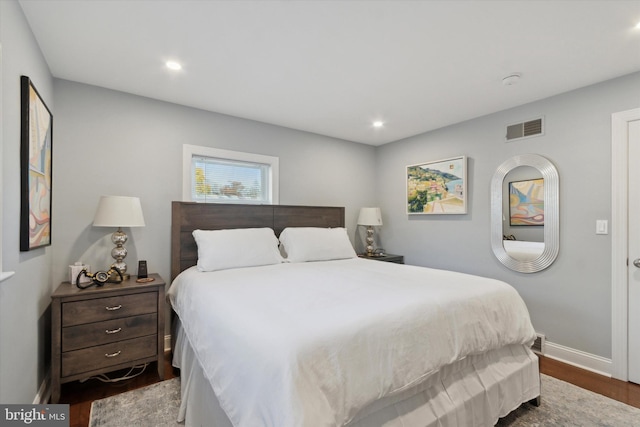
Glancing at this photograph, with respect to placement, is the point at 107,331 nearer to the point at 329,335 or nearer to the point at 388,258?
the point at 329,335

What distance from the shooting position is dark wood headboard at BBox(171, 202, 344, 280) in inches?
115

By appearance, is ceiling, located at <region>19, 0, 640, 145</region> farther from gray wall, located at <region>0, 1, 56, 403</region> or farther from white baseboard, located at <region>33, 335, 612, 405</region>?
white baseboard, located at <region>33, 335, 612, 405</region>

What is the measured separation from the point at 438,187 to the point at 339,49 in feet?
7.65

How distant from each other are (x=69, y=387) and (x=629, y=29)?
14.8ft

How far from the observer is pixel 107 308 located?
7.16ft

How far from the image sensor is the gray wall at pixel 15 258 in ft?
4.58

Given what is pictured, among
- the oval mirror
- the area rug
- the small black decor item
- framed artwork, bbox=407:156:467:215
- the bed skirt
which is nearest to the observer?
the bed skirt

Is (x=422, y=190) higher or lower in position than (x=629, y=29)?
lower

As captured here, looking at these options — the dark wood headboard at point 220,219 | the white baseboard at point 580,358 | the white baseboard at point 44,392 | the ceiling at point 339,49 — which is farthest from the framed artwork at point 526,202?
the white baseboard at point 44,392

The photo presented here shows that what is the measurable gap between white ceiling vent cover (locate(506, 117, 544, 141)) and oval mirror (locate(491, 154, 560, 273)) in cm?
21

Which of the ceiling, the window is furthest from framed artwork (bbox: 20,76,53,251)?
the window

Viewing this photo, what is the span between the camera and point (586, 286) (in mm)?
2584

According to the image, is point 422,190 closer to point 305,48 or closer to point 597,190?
point 597,190

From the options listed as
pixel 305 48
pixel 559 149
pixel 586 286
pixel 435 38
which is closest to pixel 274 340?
pixel 305 48
